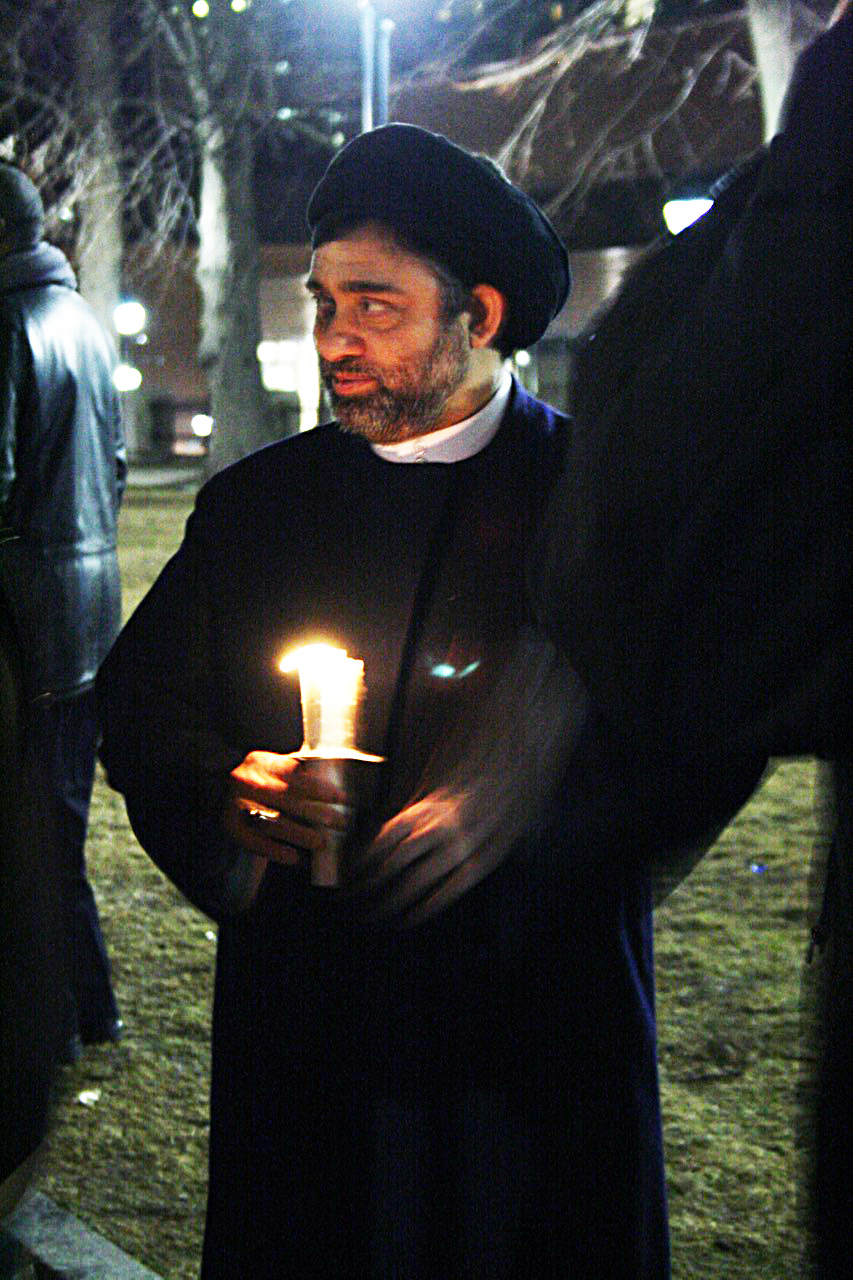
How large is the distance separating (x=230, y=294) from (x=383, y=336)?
A: 16.0 m

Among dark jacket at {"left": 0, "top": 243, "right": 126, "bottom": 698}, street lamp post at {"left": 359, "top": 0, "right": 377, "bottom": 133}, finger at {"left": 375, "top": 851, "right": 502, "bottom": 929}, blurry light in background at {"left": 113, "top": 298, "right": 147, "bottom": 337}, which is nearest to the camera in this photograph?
finger at {"left": 375, "top": 851, "right": 502, "bottom": 929}

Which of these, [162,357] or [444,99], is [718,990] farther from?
[162,357]

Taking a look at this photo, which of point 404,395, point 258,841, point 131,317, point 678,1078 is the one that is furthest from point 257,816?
point 131,317

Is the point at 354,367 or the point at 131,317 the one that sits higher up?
the point at 354,367

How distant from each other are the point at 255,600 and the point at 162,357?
46735mm

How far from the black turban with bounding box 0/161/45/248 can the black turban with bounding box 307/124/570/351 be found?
6.82ft

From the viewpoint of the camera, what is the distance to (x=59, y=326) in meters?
4.44

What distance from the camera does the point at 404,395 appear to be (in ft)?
8.27

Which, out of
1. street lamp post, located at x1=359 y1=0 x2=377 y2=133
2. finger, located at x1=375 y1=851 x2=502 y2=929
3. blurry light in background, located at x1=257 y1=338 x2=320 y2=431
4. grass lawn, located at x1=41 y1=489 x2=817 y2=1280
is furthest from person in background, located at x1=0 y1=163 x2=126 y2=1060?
blurry light in background, located at x1=257 y1=338 x2=320 y2=431

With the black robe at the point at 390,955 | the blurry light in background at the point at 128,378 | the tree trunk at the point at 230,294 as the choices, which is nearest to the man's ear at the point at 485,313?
the black robe at the point at 390,955

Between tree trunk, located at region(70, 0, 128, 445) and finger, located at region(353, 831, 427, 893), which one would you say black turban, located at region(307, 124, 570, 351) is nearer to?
finger, located at region(353, 831, 427, 893)

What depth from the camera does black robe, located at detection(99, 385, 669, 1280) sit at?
2252 millimetres

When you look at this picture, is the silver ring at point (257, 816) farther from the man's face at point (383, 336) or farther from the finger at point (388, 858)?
the man's face at point (383, 336)

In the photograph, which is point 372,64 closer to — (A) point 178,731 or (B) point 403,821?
(A) point 178,731
